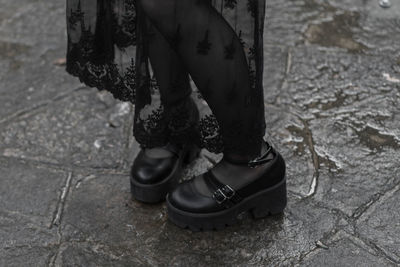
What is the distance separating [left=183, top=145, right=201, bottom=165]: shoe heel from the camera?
7.18ft

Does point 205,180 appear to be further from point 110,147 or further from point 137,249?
point 110,147

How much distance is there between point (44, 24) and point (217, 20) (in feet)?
6.15

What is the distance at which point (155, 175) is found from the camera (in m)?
2.01

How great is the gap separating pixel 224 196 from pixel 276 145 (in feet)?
1.75

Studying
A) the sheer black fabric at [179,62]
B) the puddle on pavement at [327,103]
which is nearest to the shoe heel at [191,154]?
the sheer black fabric at [179,62]

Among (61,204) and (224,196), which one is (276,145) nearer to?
(224,196)

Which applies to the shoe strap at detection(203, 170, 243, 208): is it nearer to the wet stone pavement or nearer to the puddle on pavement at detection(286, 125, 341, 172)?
the wet stone pavement

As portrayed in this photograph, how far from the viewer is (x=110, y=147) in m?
2.37

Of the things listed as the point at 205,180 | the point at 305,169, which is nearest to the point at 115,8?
the point at 205,180

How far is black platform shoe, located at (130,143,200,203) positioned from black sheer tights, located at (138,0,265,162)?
0.82 ft

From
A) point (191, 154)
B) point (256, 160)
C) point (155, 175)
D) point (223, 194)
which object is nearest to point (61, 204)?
point (155, 175)

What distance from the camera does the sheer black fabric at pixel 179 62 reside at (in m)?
1.58

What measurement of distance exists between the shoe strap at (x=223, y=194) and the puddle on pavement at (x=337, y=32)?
4.22 ft

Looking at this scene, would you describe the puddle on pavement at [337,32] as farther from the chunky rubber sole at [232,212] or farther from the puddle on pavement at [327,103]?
the chunky rubber sole at [232,212]
